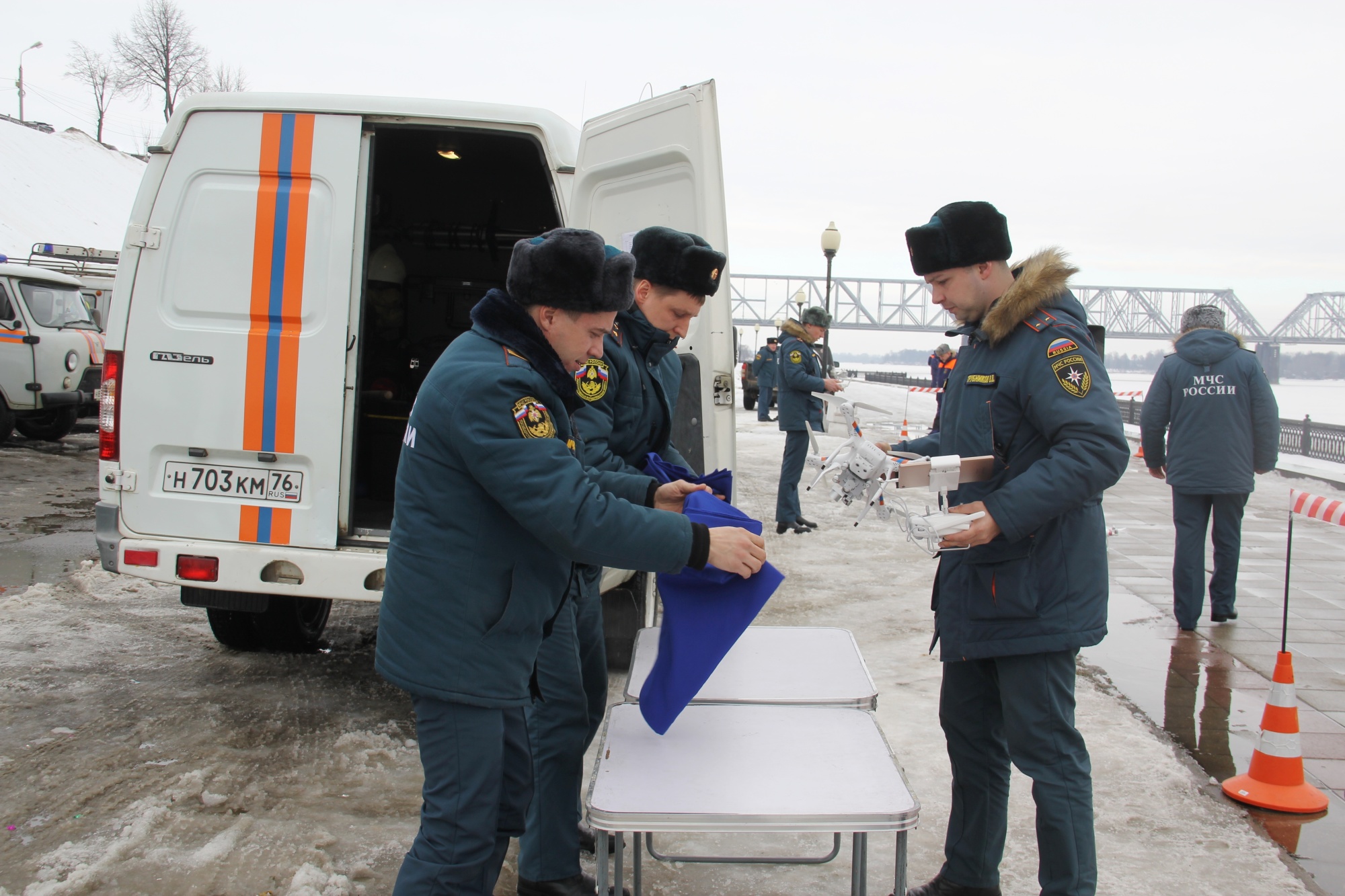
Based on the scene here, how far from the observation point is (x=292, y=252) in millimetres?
3576

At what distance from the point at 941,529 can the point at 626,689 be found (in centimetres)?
90

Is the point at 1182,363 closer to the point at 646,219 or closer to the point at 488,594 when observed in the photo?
the point at 646,219

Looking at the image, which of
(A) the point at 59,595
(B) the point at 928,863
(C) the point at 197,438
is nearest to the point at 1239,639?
(B) the point at 928,863

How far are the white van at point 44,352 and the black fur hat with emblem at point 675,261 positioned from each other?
1173cm

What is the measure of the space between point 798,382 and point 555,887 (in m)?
5.94

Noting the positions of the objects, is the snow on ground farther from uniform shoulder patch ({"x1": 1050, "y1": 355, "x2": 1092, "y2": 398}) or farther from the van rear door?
uniform shoulder patch ({"x1": 1050, "y1": 355, "x2": 1092, "y2": 398})

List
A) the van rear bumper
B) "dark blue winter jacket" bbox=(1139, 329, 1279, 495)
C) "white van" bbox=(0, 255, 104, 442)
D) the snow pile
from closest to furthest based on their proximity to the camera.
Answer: the van rear bumper < "dark blue winter jacket" bbox=(1139, 329, 1279, 495) < "white van" bbox=(0, 255, 104, 442) < the snow pile

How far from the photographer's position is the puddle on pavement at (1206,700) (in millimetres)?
2982

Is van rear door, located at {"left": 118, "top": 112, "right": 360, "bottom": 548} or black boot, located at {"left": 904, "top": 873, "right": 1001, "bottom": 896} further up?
van rear door, located at {"left": 118, "top": 112, "right": 360, "bottom": 548}

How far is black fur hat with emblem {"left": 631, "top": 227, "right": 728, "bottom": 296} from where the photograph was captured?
265 centimetres

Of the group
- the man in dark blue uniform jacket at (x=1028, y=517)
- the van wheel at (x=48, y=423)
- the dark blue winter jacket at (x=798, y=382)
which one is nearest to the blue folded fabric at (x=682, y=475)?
the man in dark blue uniform jacket at (x=1028, y=517)

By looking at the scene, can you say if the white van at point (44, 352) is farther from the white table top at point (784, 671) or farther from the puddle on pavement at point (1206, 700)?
the puddle on pavement at point (1206, 700)

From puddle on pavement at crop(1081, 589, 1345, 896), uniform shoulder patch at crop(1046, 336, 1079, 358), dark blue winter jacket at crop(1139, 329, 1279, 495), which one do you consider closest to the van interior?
dark blue winter jacket at crop(1139, 329, 1279, 495)

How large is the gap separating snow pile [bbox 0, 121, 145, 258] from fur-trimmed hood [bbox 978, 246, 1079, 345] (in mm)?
38992
